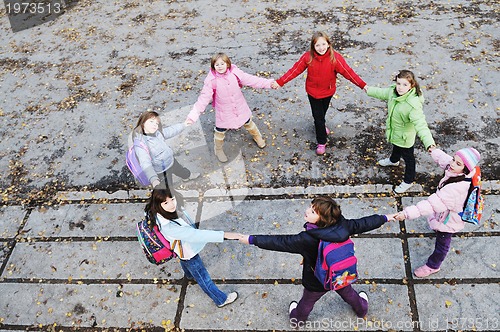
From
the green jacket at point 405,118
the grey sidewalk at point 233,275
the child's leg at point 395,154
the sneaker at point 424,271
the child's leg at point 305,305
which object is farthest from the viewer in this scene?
the child's leg at point 395,154

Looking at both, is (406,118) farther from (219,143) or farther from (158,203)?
(158,203)

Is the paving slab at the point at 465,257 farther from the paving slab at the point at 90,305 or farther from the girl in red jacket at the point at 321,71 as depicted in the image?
the paving slab at the point at 90,305

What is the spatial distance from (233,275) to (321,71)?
253 centimetres

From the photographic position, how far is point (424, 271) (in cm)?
423

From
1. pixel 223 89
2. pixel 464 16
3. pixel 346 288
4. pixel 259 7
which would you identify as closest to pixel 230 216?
pixel 223 89

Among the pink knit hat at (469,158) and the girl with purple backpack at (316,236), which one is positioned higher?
the pink knit hat at (469,158)

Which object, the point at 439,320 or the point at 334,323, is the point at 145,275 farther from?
the point at 439,320

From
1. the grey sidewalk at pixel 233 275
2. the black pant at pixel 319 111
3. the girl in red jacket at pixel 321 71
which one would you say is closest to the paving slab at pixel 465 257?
the grey sidewalk at pixel 233 275

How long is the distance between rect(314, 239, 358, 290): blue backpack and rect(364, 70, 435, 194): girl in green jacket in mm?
1673

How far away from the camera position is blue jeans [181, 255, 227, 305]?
12.8ft

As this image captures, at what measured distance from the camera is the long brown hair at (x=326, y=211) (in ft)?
10.2

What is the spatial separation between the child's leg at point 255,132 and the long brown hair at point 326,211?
256cm

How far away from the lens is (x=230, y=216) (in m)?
5.11

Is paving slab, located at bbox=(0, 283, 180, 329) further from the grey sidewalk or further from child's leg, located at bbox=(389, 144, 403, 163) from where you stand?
child's leg, located at bbox=(389, 144, 403, 163)
